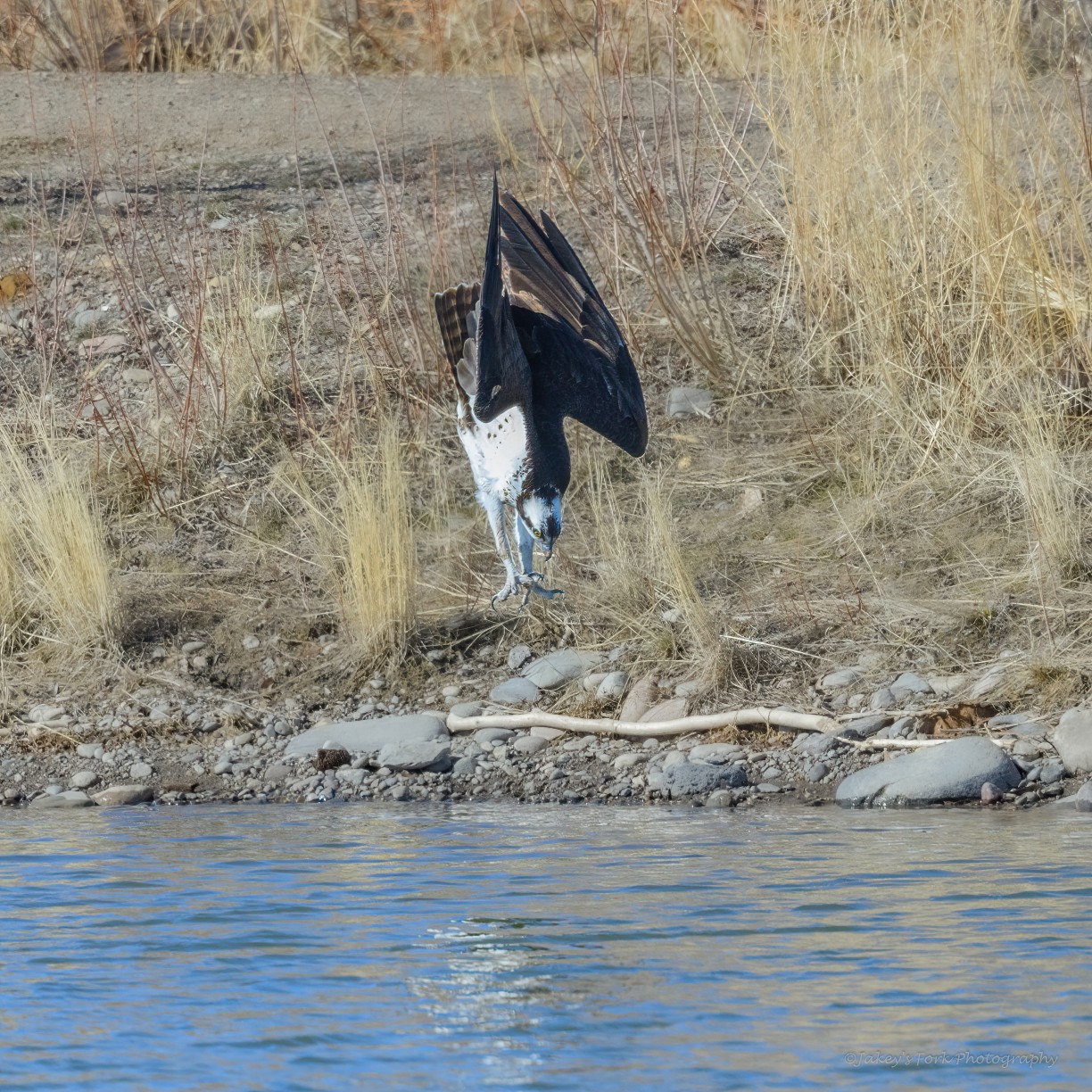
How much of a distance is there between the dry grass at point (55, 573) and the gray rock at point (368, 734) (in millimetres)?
1166

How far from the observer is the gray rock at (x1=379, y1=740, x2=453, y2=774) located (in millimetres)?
6324

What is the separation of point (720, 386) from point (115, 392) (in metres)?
3.12

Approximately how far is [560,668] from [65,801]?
6.34ft

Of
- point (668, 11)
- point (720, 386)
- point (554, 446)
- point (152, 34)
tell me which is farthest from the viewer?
point (152, 34)

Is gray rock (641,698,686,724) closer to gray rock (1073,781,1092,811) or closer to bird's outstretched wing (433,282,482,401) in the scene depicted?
gray rock (1073,781,1092,811)

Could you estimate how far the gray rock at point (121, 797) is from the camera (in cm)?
625

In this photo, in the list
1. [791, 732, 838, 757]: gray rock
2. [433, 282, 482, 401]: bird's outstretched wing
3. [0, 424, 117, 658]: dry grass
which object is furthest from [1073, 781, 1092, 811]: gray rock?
[0, 424, 117, 658]: dry grass

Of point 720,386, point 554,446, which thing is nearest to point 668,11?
point 720,386

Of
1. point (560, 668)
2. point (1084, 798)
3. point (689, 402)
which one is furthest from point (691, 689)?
point (689, 402)

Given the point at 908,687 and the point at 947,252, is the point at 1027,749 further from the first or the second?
the point at 947,252

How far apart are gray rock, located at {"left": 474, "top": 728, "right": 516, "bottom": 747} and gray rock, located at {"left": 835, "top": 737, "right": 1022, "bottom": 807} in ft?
4.33

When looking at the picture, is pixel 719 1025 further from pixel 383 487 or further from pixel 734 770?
pixel 383 487

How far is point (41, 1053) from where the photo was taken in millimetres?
3504

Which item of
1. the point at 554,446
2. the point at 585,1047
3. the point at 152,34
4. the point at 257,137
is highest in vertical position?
the point at 152,34
